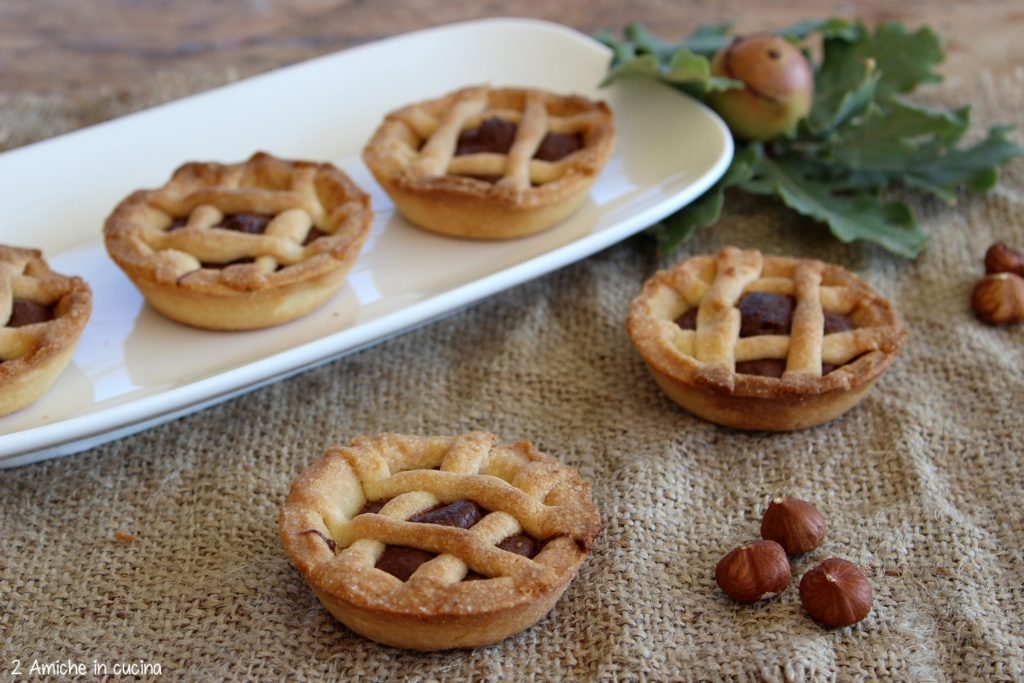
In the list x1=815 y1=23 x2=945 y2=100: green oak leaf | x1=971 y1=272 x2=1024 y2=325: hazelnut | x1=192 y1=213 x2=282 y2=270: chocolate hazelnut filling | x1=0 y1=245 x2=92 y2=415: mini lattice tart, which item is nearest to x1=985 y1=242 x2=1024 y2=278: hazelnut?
x1=971 y1=272 x2=1024 y2=325: hazelnut

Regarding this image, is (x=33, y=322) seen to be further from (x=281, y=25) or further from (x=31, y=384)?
(x=281, y=25)

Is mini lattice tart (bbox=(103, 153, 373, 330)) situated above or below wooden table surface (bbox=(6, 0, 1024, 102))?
above

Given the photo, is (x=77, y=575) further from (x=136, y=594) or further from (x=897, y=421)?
(x=897, y=421)

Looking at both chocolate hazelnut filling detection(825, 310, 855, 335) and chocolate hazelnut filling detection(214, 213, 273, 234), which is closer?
chocolate hazelnut filling detection(825, 310, 855, 335)

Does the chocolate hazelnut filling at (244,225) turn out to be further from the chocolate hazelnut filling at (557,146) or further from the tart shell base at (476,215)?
the chocolate hazelnut filling at (557,146)

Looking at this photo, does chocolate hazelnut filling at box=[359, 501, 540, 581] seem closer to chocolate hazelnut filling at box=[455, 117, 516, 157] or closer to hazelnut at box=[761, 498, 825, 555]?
hazelnut at box=[761, 498, 825, 555]

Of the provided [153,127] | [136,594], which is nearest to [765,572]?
[136,594]
